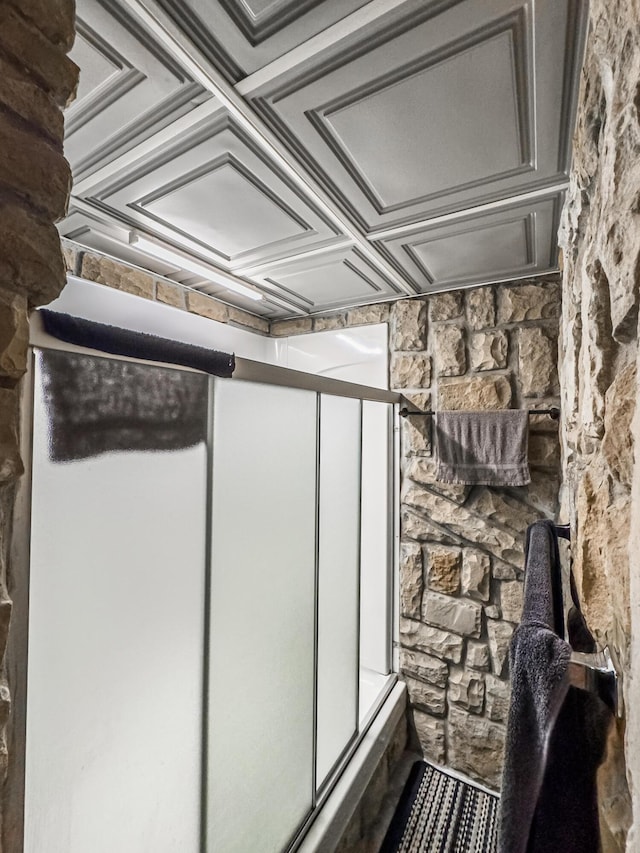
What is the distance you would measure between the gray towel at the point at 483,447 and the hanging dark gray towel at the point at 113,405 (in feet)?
4.09

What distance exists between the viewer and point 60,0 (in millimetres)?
519

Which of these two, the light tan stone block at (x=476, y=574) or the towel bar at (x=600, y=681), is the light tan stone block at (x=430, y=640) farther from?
the towel bar at (x=600, y=681)

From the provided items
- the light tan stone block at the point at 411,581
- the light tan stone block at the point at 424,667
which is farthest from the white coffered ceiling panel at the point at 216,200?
the light tan stone block at the point at 424,667

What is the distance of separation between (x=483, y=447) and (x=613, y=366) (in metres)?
1.18

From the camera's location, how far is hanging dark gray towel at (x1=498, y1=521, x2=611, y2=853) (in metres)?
0.40

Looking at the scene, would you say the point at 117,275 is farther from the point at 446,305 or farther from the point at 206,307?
the point at 446,305

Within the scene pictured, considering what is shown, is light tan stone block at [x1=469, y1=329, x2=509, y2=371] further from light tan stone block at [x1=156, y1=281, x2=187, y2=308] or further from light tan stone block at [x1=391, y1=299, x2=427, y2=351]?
light tan stone block at [x1=156, y1=281, x2=187, y2=308]

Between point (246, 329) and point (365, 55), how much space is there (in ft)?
5.17

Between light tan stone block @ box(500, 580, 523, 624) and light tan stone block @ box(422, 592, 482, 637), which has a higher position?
light tan stone block @ box(500, 580, 523, 624)

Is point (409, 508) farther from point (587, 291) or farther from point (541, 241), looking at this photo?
point (587, 291)

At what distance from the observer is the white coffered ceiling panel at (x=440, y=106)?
691 mm

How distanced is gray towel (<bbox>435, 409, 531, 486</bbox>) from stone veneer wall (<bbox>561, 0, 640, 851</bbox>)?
924 mm

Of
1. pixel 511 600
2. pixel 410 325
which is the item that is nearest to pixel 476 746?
pixel 511 600

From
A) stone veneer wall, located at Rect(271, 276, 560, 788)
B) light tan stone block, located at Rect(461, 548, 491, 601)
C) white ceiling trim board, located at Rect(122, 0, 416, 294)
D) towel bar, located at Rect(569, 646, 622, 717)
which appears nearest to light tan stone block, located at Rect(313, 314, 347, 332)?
stone veneer wall, located at Rect(271, 276, 560, 788)
